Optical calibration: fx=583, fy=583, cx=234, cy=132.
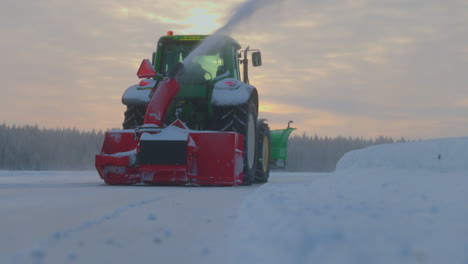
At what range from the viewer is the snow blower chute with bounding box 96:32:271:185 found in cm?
801

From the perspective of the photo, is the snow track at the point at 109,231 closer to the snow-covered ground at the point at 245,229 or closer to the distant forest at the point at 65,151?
the snow-covered ground at the point at 245,229

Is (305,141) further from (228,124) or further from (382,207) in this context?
(382,207)

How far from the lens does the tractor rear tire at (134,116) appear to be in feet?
31.5

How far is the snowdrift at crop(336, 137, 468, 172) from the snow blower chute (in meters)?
1.90

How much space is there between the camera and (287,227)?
2791 mm

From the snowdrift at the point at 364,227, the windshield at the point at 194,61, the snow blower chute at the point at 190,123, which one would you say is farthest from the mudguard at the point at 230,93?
the snowdrift at the point at 364,227

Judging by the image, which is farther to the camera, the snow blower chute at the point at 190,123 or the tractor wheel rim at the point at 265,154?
the tractor wheel rim at the point at 265,154

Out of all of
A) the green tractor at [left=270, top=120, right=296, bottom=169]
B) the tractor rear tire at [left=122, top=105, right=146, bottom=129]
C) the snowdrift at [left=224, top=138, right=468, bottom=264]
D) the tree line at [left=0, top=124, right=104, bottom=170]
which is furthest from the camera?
the tree line at [left=0, top=124, right=104, bottom=170]

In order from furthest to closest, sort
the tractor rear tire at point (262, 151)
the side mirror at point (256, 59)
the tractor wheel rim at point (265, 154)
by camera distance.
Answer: the tractor wheel rim at point (265, 154), the tractor rear tire at point (262, 151), the side mirror at point (256, 59)

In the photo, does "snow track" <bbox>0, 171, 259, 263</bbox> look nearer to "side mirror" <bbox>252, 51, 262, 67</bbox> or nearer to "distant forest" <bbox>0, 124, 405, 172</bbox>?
"side mirror" <bbox>252, 51, 262, 67</bbox>

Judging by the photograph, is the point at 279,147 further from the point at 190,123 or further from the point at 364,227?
the point at 364,227

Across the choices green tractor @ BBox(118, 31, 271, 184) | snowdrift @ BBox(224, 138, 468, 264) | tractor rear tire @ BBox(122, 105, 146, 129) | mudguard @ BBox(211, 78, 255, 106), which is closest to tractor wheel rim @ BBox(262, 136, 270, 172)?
green tractor @ BBox(118, 31, 271, 184)

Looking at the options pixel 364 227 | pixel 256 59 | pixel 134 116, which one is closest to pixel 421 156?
pixel 256 59

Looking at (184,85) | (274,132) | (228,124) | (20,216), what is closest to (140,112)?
(184,85)
